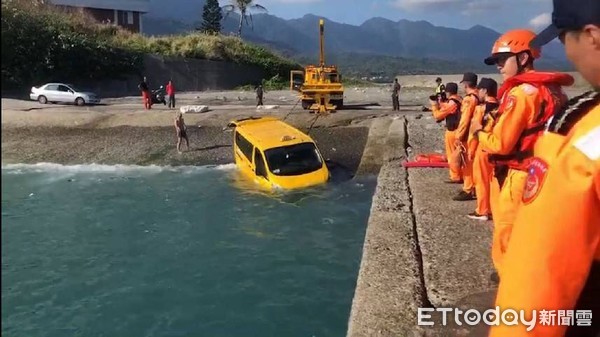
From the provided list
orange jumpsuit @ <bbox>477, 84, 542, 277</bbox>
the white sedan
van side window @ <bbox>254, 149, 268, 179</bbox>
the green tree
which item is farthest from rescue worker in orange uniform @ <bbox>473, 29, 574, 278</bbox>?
the green tree

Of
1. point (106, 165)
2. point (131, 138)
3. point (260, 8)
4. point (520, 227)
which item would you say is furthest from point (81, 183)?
point (260, 8)

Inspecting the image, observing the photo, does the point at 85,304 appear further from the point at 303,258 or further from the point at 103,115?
the point at 103,115

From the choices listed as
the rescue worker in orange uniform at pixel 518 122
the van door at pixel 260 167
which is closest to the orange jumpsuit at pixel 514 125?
the rescue worker in orange uniform at pixel 518 122

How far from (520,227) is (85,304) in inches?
311

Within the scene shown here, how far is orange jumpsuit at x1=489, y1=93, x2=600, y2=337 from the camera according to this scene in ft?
4.09

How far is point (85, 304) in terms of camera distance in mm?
8125

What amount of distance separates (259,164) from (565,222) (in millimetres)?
13732

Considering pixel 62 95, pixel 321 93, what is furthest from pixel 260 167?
pixel 62 95

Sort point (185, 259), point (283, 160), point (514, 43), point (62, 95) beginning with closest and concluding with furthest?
point (514, 43), point (185, 259), point (283, 160), point (62, 95)

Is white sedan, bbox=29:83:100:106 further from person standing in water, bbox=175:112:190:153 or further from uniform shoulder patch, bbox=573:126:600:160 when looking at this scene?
uniform shoulder patch, bbox=573:126:600:160

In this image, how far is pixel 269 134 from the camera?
15.6 metres

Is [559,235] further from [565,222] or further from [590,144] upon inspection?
[590,144]

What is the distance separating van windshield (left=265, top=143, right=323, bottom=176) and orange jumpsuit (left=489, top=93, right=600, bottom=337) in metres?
12.8

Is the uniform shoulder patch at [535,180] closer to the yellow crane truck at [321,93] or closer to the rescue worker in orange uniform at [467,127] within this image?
the rescue worker in orange uniform at [467,127]
